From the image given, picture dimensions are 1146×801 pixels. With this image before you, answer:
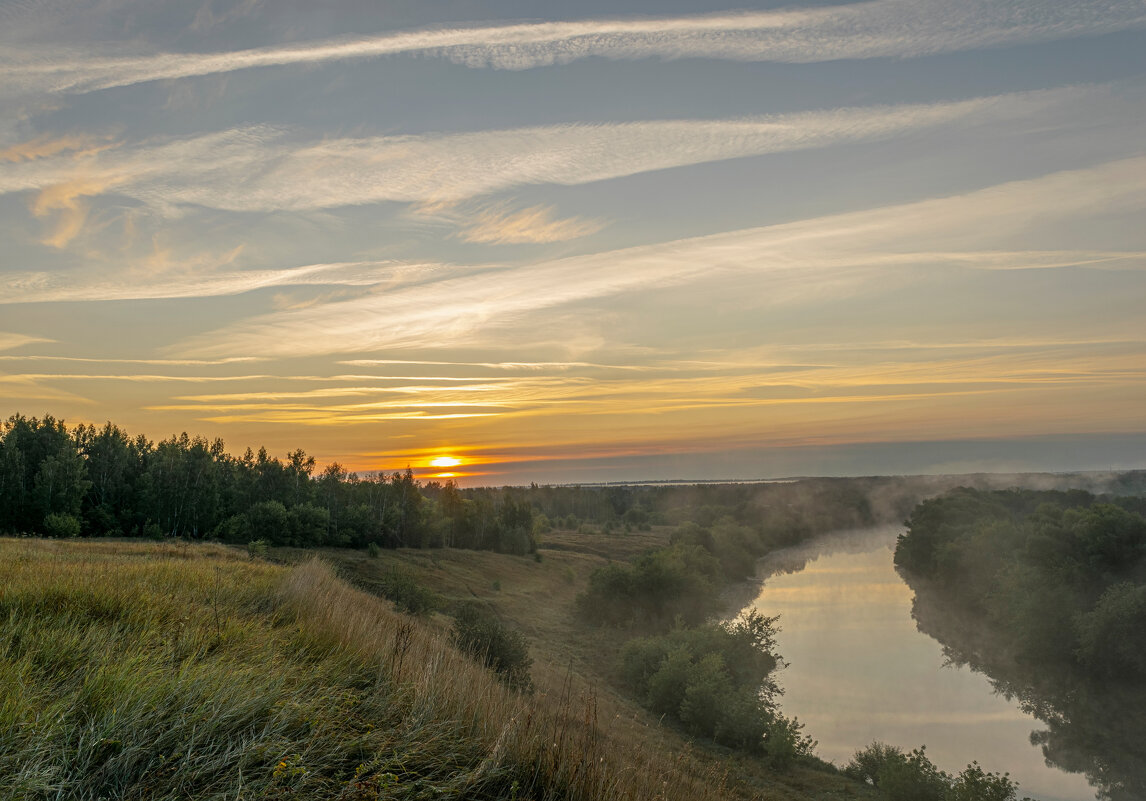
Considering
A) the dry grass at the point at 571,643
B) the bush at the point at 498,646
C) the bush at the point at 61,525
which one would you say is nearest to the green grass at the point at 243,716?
the dry grass at the point at 571,643

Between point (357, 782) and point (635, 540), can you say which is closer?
point (357, 782)

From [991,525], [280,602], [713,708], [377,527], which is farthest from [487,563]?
[280,602]

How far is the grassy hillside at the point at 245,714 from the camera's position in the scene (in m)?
4.73

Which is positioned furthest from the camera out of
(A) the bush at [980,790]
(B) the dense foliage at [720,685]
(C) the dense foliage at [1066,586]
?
(C) the dense foliage at [1066,586]

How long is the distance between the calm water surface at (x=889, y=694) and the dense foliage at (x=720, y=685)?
7.90ft

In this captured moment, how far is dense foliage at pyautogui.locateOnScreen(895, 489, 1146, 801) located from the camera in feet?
90.7

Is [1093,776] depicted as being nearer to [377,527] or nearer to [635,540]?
[377,527]

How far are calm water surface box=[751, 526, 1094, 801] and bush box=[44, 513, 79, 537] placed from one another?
52.8m

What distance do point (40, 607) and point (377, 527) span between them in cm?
6210

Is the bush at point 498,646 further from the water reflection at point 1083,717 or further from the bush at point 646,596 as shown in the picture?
the bush at point 646,596

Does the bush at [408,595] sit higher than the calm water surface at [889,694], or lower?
higher

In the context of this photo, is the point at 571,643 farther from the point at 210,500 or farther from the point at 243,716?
the point at 210,500

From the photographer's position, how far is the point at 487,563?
6003 centimetres

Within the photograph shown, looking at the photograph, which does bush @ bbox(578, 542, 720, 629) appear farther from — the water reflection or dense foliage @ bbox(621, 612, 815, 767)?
the water reflection
